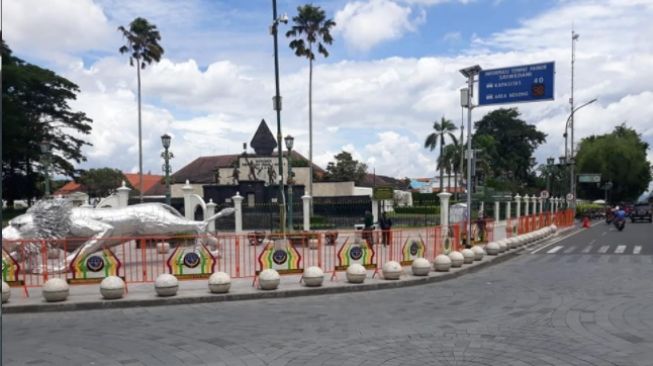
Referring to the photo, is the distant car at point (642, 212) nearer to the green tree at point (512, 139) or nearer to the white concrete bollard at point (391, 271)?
the green tree at point (512, 139)

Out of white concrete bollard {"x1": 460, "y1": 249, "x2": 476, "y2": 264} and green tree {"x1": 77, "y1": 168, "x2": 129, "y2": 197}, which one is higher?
green tree {"x1": 77, "y1": 168, "x2": 129, "y2": 197}

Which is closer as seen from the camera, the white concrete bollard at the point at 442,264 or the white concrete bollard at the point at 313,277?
the white concrete bollard at the point at 313,277

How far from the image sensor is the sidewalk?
32.7 feet

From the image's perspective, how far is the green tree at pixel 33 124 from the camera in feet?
138

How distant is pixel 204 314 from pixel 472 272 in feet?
26.7

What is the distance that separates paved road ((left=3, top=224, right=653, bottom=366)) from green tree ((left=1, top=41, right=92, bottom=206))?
37.1 metres

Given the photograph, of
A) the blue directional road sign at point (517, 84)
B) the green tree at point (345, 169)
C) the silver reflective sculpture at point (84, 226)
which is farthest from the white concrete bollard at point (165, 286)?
the green tree at point (345, 169)

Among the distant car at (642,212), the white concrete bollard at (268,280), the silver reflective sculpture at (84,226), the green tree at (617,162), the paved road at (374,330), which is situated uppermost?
the green tree at (617,162)

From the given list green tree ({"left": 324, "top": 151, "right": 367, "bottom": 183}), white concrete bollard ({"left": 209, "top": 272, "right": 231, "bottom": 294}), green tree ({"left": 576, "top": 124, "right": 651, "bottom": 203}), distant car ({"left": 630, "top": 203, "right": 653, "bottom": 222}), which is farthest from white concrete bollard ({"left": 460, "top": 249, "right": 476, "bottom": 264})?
green tree ({"left": 576, "top": 124, "right": 651, "bottom": 203})

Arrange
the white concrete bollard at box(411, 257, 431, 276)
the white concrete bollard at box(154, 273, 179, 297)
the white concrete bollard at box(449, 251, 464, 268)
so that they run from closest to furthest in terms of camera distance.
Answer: the white concrete bollard at box(154, 273, 179, 297) < the white concrete bollard at box(411, 257, 431, 276) < the white concrete bollard at box(449, 251, 464, 268)

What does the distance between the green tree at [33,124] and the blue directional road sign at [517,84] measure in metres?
35.1

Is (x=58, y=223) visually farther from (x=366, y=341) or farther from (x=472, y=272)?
(x=472, y=272)

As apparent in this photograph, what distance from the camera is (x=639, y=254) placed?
18859 mm

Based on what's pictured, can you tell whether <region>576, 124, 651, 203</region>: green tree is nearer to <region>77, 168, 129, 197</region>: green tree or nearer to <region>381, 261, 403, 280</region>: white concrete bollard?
<region>77, 168, 129, 197</region>: green tree
